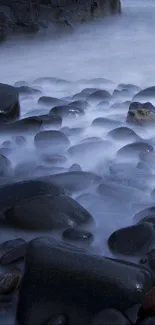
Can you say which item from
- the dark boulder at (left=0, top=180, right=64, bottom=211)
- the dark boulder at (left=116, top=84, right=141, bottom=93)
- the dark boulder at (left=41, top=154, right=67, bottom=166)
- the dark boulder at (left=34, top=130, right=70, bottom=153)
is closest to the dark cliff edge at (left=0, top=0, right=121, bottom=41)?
the dark boulder at (left=116, top=84, right=141, bottom=93)

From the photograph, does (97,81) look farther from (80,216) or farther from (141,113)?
(80,216)

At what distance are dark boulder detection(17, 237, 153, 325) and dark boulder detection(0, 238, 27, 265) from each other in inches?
5.8

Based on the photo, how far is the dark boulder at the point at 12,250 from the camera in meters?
1.61

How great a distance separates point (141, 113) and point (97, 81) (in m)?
1.30

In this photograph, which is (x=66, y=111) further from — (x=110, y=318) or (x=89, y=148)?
(x=110, y=318)

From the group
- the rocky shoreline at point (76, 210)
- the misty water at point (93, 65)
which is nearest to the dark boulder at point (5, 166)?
the rocky shoreline at point (76, 210)

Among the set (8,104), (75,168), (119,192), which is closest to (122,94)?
(8,104)

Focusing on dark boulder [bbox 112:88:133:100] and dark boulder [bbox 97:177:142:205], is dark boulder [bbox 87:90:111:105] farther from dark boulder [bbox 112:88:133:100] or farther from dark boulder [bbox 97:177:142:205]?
dark boulder [bbox 97:177:142:205]

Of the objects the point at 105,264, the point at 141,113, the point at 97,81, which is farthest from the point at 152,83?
the point at 105,264

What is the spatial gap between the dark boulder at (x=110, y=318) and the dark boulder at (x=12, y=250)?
381mm

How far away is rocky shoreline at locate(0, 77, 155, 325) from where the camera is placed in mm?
1370

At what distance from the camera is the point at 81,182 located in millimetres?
2221

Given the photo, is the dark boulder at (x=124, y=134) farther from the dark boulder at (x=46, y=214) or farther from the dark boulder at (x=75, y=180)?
the dark boulder at (x=46, y=214)

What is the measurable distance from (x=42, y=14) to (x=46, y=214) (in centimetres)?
468
